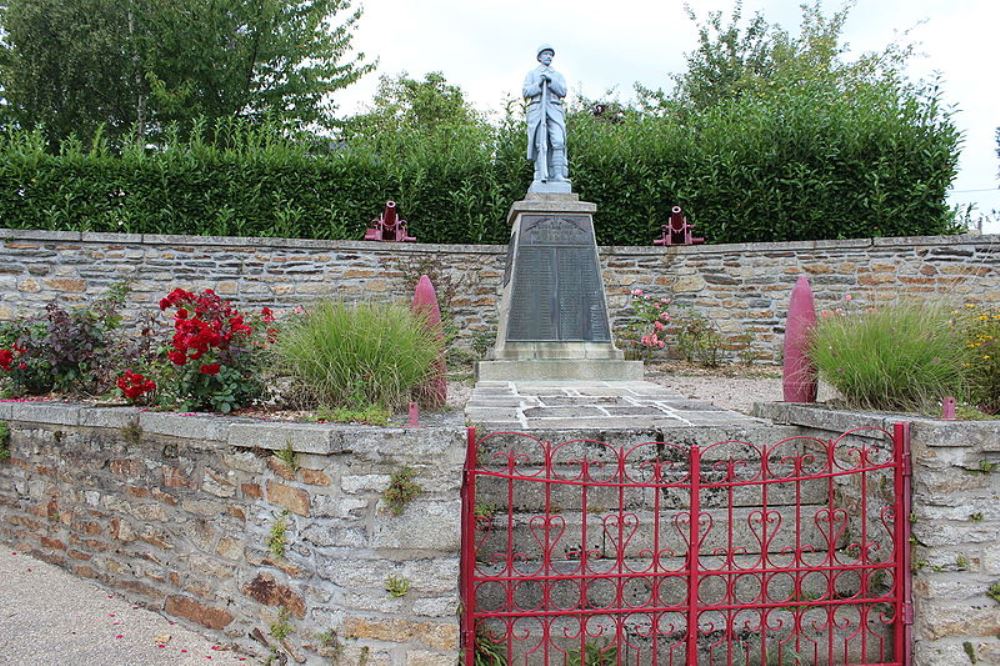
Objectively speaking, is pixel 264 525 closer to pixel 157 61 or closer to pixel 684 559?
pixel 684 559

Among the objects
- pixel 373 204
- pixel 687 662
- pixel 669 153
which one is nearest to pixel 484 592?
pixel 687 662

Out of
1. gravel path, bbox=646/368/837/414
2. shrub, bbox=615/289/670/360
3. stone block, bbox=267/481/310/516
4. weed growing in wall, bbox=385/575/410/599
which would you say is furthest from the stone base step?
weed growing in wall, bbox=385/575/410/599

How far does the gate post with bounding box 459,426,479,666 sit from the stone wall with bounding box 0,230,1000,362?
6.29m

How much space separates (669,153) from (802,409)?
6.98m

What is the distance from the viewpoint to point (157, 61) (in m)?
13.5

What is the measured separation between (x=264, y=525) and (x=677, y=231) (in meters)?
7.98

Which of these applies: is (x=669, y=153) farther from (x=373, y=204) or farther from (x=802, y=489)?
(x=802, y=489)

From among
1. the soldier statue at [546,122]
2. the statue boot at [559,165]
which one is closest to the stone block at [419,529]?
the soldier statue at [546,122]

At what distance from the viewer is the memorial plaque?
748 cm

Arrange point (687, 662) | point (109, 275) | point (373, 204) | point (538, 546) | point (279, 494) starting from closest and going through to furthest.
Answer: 1. point (687, 662)
2. point (279, 494)
3. point (538, 546)
4. point (109, 275)
5. point (373, 204)

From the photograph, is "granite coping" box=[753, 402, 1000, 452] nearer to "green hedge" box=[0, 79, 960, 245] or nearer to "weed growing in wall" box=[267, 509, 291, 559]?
"weed growing in wall" box=[267, 509, 291, 559]

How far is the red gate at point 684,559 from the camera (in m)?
2.82

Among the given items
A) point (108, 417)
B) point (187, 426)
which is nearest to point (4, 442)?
point (108, 417)

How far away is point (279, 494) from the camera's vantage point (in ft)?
9.88
